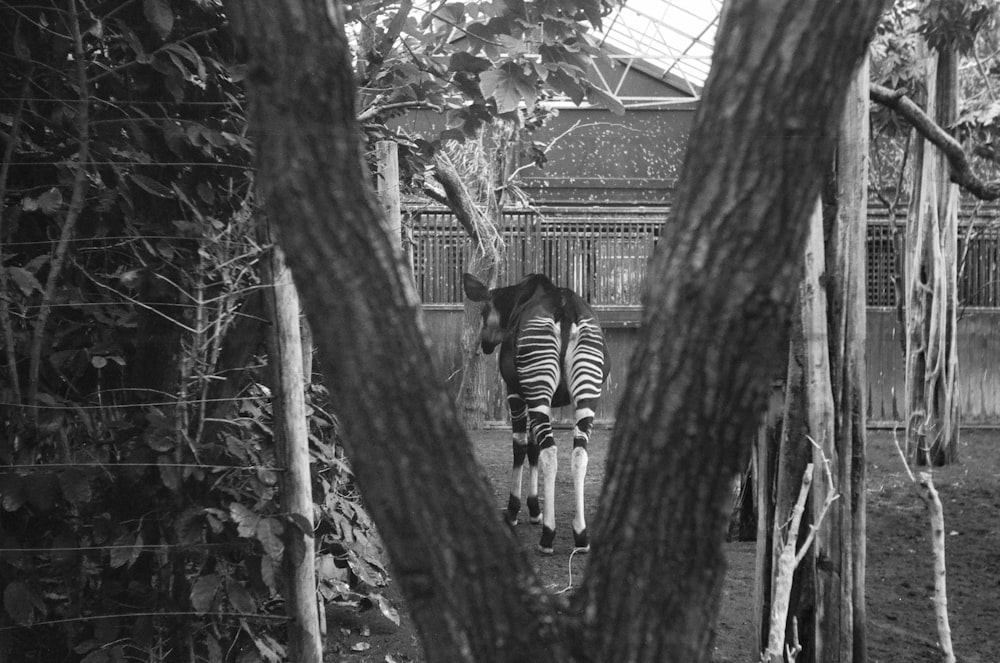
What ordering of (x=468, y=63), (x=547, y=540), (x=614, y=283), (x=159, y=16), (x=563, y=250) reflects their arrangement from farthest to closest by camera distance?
(x=614, y=283) < (x=563, y=250) < (x=547, y=540) < (x=468, y=63) < (x=159, y=16)

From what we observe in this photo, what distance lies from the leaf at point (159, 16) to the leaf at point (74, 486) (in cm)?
127

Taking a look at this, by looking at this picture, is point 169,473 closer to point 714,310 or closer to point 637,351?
point 637,351

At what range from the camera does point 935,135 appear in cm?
546

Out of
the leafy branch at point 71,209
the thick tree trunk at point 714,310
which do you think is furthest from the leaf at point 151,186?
the thick tree trunk at point 714,310

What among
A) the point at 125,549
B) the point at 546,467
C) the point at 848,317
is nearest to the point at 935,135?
the point at 848,317

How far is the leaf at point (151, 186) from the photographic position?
2920mm

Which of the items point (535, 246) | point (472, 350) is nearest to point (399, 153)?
point (472, 350)

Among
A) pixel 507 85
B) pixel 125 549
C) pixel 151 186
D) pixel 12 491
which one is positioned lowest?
pixel 125 549

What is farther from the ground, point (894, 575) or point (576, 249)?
point (576, 249)

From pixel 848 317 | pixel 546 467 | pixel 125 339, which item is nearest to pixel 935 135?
pixel 848 317

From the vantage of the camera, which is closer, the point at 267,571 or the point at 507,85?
the point at 267,571

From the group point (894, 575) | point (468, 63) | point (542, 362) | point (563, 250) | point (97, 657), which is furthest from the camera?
point (563, 250)

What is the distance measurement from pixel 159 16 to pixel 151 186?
495 mm

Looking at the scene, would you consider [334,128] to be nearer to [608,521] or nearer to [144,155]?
[608,521]
